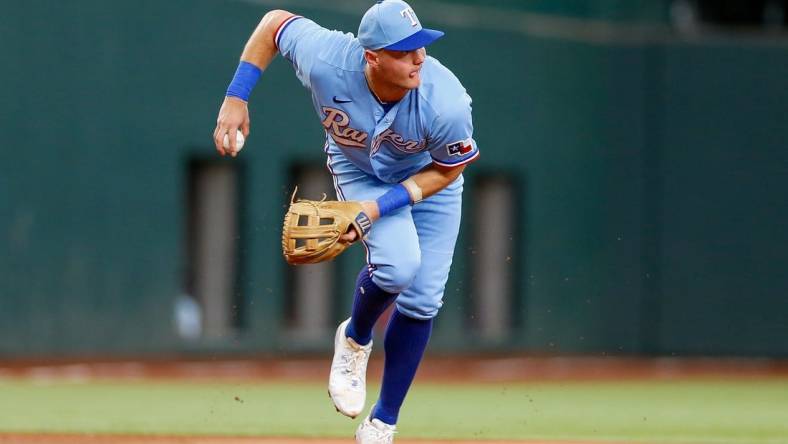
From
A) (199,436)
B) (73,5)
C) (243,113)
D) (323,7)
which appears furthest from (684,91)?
(243,113)

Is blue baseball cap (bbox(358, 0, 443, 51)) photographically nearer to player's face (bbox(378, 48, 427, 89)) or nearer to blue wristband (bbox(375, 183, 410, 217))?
player's face (bbox(378, 48, 427, 89))

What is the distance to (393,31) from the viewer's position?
5.14m

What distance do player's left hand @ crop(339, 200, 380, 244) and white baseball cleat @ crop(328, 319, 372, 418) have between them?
2.16ft

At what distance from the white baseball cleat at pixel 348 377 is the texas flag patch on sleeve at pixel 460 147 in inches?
38.2

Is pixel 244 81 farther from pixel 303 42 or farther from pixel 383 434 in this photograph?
pixel 383 434

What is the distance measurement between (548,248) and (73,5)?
18.1 ft

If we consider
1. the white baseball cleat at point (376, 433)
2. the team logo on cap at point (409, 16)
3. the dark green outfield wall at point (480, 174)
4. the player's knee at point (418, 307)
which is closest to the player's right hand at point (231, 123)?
the team logo on cap at point (409, 16)

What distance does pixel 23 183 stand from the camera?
11.5 m

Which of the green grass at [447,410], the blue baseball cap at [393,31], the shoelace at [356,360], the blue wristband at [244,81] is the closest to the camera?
the blue baseball cap at [393,31]

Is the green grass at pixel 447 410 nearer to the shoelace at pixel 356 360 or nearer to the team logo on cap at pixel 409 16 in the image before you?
the shoelace at pixel 356 360

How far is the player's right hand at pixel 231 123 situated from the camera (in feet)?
17.4

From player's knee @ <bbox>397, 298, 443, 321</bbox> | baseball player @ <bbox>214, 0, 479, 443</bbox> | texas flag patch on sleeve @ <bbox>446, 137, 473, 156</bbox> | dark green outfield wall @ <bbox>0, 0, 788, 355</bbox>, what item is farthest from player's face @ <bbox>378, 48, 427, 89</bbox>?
dark green outfield wall @ <bbox>0, 0, 788, 355</bbox>

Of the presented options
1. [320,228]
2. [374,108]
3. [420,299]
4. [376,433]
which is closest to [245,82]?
[374,108]

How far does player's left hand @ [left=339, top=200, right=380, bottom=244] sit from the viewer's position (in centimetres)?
543
